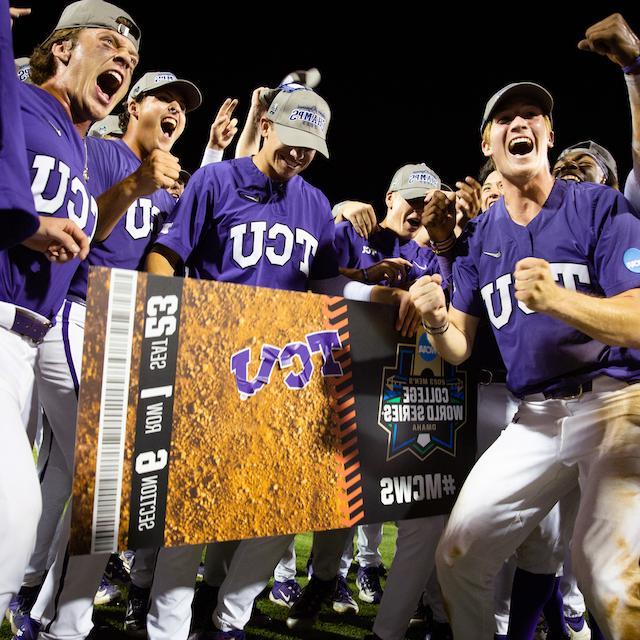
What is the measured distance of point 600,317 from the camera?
182cm

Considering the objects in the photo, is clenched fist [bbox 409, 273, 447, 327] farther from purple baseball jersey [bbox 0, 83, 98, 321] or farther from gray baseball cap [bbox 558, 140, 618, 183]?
gray baseball cap [bbox 558, 140, 618, 183]

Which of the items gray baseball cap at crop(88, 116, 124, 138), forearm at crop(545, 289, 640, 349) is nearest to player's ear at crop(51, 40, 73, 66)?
forearm at crop(545, 289, 640, 349)

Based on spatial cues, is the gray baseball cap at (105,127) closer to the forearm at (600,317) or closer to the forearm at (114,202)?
the forearm at (114,202)

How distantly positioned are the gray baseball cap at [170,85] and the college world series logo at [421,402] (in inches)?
68.2

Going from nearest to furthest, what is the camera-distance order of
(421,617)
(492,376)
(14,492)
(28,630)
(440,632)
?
(14,492) → (28,630) → (440,632) → (492,376) → (421,617)

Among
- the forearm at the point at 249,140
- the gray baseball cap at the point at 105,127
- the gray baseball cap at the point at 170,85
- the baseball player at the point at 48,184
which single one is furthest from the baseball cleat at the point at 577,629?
the gray baseball cap at the point at 105,127

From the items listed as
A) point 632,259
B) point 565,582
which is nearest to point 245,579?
point 565,582

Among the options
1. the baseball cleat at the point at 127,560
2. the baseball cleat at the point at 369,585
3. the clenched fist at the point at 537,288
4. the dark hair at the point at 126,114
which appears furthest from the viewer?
the baseball cleat at the point at 127,560

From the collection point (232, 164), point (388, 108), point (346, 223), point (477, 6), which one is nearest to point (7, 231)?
point (232, 164)

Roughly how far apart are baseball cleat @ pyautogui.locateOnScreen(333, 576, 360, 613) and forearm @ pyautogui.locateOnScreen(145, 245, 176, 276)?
1.90m

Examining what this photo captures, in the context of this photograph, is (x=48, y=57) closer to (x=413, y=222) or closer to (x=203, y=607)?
(x=203, y=607)

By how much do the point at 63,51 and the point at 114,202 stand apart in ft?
1.74

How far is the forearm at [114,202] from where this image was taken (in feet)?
6.93

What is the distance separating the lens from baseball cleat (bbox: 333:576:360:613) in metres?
3.10
